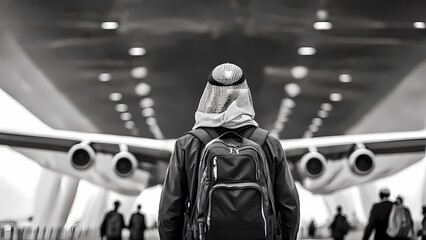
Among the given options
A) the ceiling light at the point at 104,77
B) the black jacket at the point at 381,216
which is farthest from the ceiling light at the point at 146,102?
the black jacket at the point at 381,216

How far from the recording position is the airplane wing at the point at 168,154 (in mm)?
17312

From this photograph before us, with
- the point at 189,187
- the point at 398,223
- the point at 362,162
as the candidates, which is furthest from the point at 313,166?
the point at 189,187

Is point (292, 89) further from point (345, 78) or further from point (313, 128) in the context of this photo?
point (313, 128)

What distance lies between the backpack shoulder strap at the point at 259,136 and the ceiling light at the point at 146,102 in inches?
706

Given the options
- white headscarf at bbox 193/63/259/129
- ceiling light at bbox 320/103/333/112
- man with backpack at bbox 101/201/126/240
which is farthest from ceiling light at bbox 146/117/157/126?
white headscarf at bbox 193/63/259/129

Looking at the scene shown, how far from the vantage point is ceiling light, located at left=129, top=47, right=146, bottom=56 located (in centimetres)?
1793

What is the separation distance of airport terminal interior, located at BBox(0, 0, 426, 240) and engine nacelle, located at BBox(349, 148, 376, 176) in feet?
0.10

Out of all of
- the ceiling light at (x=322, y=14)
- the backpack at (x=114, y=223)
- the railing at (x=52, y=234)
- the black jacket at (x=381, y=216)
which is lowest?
the black jacket at (x=381, y=216)

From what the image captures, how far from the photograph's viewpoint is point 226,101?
3611 mm

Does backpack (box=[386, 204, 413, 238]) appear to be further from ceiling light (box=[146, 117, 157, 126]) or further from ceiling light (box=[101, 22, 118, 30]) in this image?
ceiling light (box=[146, 117, 157, 126])

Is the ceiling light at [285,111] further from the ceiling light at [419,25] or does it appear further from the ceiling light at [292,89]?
the ceiling light at [419,25]

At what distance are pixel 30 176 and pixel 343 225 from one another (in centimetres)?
655

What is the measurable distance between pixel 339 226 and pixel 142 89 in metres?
5.11

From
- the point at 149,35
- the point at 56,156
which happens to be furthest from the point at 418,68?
the point at 56,156
